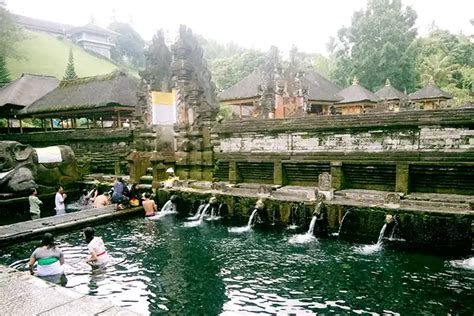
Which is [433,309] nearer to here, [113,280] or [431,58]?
[113,280]

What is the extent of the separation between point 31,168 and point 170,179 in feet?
20.9

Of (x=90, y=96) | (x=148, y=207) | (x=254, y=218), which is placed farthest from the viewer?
(x=90, y=96)

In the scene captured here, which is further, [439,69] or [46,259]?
[439,69]

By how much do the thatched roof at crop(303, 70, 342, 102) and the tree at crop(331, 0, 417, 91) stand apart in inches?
538

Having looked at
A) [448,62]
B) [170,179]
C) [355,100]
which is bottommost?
[170,179]

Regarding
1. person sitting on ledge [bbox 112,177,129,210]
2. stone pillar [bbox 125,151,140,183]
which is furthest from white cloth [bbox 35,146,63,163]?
person sitting on ledge [bbox 112,177,129,210]

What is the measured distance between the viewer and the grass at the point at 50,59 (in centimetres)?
5394

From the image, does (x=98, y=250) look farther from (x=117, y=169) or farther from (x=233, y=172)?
(x=117, y=169)

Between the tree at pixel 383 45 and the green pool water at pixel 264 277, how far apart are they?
1371 inches

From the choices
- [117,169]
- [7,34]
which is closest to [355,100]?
[117,169]

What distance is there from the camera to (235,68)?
178 ft

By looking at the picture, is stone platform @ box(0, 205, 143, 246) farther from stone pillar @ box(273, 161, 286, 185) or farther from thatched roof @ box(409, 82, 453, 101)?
thatched roof @ box(409, 82, 453, 101)

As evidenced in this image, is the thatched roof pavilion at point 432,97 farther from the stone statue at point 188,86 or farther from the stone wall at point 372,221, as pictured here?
the stone wall at point 372,221

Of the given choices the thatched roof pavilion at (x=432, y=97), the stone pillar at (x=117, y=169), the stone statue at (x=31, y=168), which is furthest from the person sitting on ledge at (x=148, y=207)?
the thatched roof pavilion at (x=432, y=97)
